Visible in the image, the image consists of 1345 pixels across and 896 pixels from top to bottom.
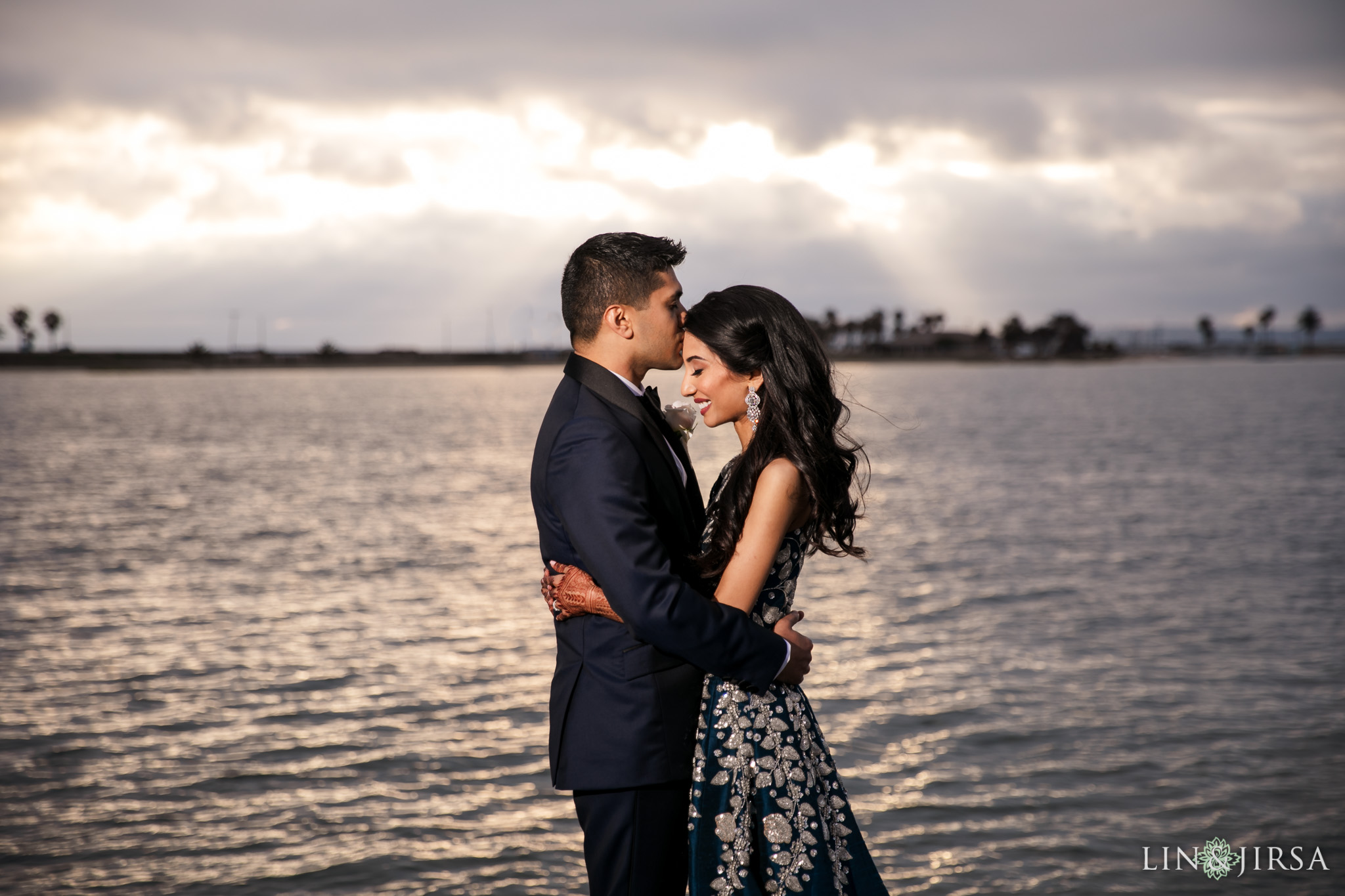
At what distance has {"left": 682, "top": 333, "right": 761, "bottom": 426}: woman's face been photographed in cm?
356

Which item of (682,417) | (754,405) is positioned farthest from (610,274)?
(754,405)

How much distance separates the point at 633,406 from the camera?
330 centimetres

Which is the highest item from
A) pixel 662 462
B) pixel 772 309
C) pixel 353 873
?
pixel 772 309

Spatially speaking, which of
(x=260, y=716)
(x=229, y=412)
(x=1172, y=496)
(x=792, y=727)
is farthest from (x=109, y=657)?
(x=229, y=412)

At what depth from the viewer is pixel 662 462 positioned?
3.32 meters

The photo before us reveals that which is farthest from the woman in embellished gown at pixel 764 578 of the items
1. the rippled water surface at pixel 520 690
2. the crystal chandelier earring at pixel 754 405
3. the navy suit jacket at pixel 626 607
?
the rippled water surface at pixel 520 690

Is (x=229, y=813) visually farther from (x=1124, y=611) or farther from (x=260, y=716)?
(x=1124, y=611)

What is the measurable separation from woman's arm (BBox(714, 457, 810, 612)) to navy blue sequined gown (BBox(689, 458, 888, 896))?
131mm

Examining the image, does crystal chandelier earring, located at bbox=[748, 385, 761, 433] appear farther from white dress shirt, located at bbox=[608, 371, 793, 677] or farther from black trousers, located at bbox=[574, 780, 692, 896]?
black trousers, located at bbox=[574, 780, 692, 896]

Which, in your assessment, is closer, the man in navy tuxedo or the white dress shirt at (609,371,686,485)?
the man in navy tuxedo

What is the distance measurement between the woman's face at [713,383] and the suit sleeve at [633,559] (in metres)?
0.50

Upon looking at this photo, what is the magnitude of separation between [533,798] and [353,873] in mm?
1499

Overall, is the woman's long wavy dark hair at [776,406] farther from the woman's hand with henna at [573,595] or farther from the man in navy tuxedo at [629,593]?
the woman's hand with henna at [573,595]

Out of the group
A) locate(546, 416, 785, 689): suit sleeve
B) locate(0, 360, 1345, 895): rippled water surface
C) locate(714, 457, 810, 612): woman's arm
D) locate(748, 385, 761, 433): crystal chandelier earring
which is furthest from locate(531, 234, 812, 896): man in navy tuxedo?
locate(0, 360, 1345, 895): rippled water surface
